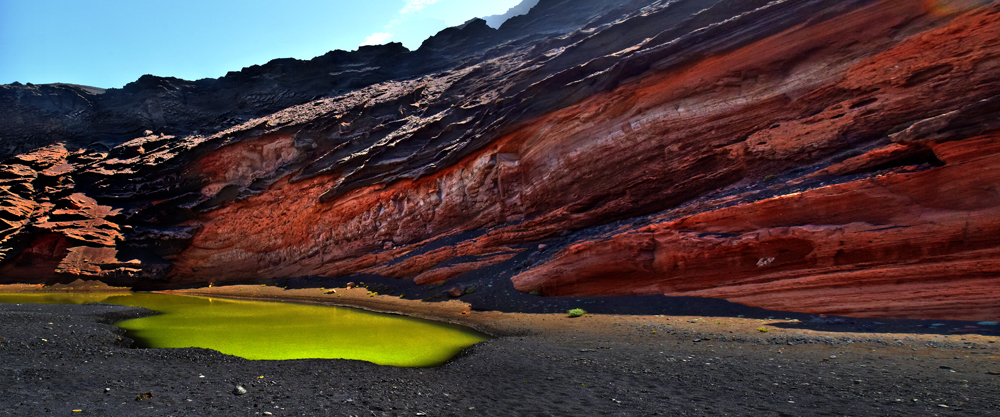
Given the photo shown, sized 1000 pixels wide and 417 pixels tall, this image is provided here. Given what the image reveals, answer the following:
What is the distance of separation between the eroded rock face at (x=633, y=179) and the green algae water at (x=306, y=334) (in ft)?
15.7

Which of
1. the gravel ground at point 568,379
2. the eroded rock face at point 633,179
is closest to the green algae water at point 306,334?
the gravel ground at point 568,379

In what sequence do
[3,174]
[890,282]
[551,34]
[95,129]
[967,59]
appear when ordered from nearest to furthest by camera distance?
[890,282] → [967,59] → [3,174] → [95,129] → [551,34]

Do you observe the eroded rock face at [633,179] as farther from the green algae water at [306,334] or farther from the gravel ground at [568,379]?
the green algae water at [306,334]

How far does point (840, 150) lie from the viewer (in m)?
11.9

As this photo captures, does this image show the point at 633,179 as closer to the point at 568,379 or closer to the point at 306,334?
the point at 568,379

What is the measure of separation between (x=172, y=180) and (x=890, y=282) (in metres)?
42.2

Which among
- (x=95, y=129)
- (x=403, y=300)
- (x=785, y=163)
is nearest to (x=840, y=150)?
(x=785, y=163)

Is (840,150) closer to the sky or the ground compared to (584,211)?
closer to the sky

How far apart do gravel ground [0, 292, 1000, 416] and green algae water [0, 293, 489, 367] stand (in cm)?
124

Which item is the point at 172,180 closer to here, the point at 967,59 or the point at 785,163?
the point at 785,163

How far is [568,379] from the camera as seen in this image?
5.82 metres

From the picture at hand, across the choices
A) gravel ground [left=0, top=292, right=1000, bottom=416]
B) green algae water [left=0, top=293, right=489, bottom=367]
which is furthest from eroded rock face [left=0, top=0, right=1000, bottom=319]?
green algae water [left=0, top=293, right=489, bottom=367]

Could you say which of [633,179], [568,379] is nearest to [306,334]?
[568,379]

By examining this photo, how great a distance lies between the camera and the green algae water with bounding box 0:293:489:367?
28.6ft
